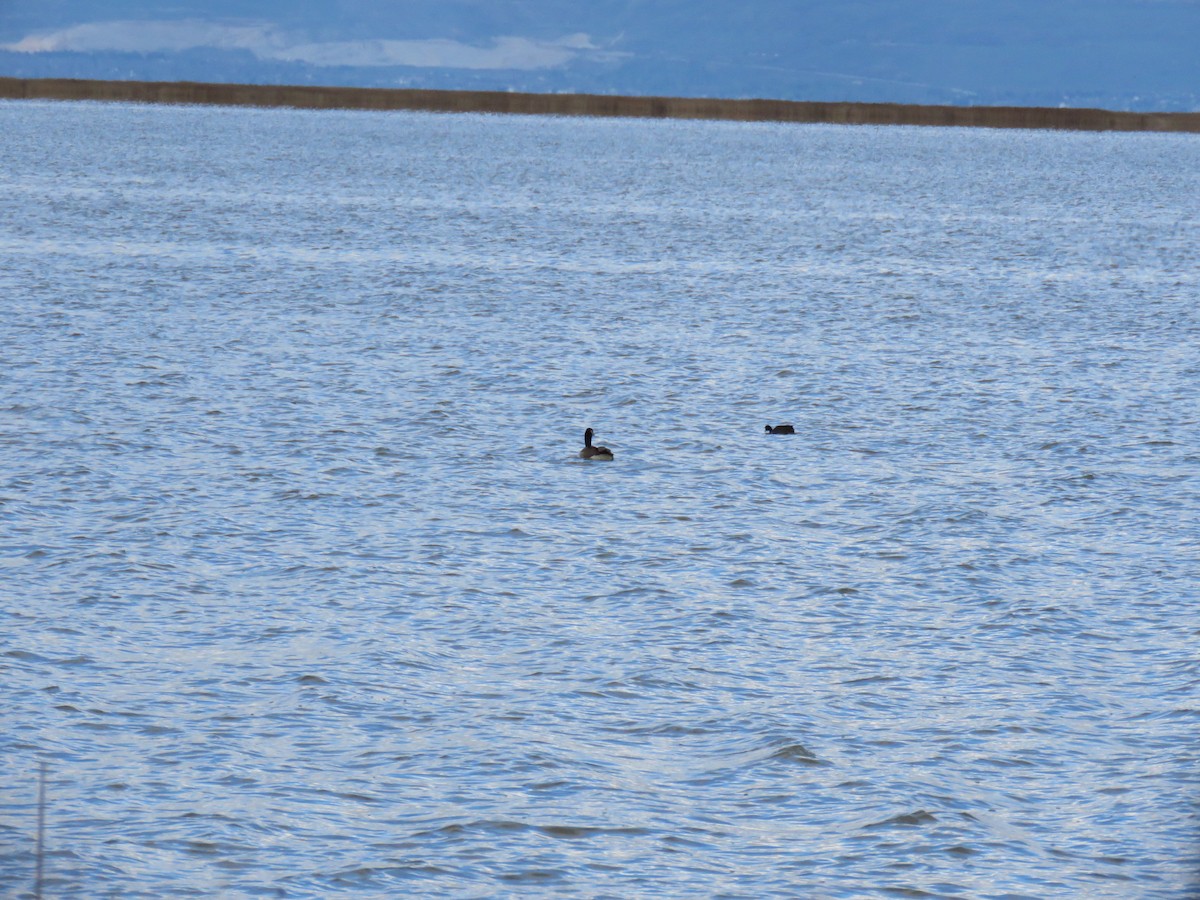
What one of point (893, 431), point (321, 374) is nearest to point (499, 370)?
point (321, 374)

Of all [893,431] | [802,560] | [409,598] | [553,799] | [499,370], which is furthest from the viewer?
[499,370]

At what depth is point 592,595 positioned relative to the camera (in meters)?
15.4

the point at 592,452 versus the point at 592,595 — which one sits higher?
Answer: the point at 592,452

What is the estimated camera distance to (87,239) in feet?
164

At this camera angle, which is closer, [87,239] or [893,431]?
[893,431]

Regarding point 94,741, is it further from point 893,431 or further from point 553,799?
point 893,431

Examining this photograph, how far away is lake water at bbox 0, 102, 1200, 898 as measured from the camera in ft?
34.1

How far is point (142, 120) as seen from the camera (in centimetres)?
17375

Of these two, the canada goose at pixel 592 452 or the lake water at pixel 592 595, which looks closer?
the lake water at pixel 592 595

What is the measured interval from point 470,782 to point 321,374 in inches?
665

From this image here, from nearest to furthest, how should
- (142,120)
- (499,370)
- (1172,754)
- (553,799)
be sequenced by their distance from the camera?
(553,799)
(1172,754)
(499,370)
(142,120)

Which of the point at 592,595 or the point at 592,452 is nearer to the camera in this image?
the point at 592,595

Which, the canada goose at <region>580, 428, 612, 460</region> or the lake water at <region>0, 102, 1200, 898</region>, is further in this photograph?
the canada goose at <region>580, 428, 612, 460</region>

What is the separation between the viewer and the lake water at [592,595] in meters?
10.4
